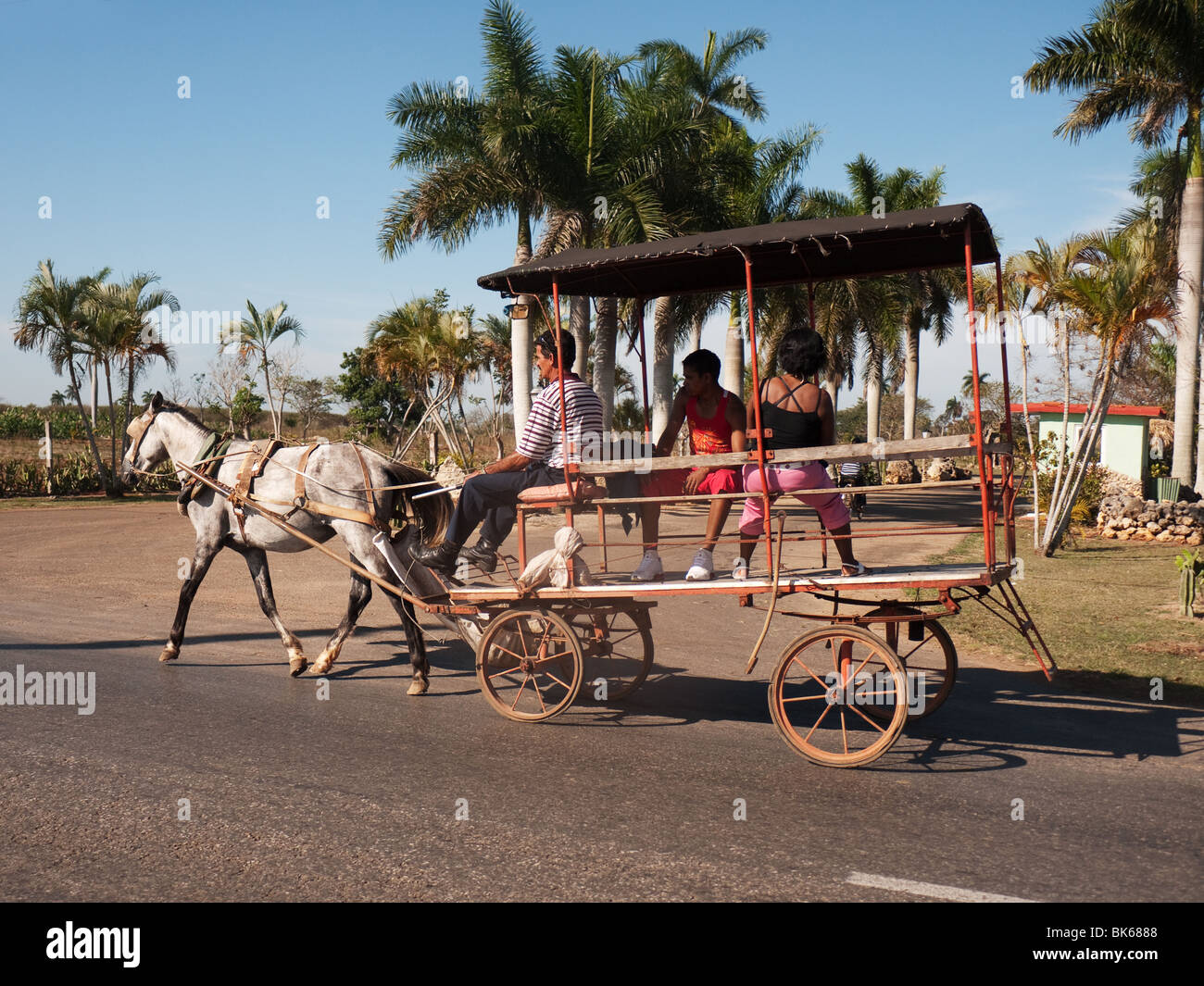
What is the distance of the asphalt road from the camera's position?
421cm

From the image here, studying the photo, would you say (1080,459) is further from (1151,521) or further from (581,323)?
(581,323)

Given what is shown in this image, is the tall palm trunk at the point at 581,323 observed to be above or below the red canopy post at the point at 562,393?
above

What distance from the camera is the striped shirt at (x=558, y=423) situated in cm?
692

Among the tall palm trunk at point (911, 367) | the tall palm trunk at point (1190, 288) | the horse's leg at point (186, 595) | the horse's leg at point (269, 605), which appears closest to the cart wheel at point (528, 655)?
the horse's leg at point (269, 605)

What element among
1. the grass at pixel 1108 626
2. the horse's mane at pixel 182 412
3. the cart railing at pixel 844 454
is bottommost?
the grass at pixel 1108 626

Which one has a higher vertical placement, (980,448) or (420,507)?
(980,448)

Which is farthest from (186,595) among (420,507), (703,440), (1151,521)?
(1151,521)

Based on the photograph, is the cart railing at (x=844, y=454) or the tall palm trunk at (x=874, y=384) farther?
the tall palm trunk at (x=874, y=384)

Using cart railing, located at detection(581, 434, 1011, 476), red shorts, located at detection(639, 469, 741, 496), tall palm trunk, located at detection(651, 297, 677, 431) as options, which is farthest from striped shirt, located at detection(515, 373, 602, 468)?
tall palm trunk, located at detection(651, 297, 677, 431)

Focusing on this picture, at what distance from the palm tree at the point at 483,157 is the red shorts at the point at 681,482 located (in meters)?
15.2

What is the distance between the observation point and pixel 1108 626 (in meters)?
10.5

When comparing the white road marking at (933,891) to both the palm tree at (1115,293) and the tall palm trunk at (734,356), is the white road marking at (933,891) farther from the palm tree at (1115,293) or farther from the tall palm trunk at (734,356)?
the tall palm trunk at (734,356)

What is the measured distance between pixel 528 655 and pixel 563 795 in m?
1.82
